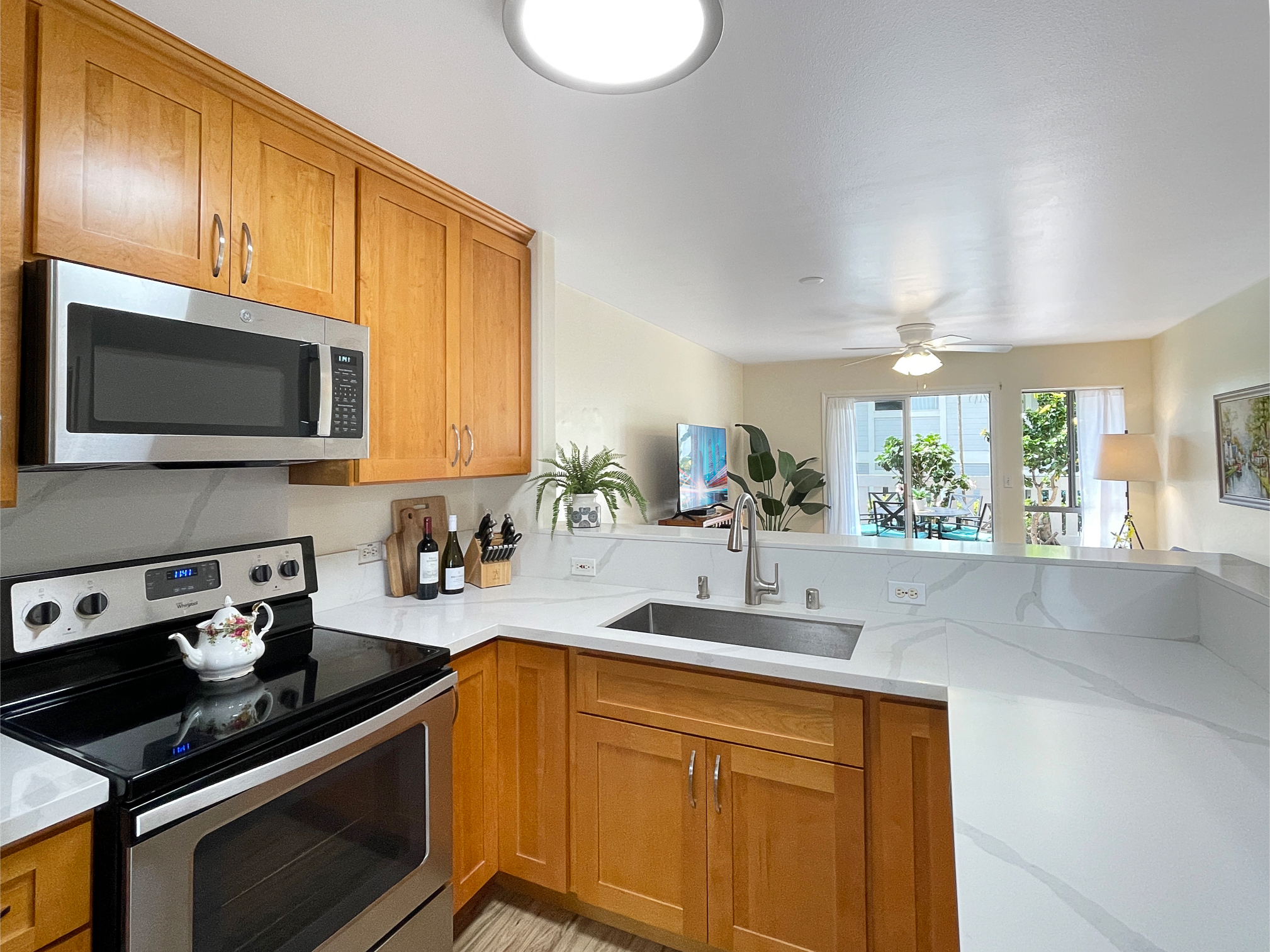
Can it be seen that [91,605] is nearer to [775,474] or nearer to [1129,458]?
[775,474]

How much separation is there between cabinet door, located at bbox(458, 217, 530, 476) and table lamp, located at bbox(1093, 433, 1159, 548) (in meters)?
4.89

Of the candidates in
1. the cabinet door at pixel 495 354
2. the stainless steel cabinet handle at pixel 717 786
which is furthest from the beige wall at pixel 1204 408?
the cabinet door at pixel 495 354

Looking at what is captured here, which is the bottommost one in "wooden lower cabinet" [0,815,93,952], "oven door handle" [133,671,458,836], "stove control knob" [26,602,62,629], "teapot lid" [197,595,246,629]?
"wooden lower cabinet" [0,815,93,952]

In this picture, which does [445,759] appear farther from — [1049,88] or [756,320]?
[756,320]

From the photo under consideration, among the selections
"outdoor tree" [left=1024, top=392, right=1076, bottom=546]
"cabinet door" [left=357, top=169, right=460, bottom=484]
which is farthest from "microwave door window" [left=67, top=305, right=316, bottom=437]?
"outdoor tree" [left=1024, top=392, right=1076, bottom=546]

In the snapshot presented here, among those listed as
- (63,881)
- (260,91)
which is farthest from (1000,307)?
(63,881)

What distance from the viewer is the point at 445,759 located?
157 centimetres

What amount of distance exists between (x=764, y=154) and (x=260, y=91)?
1.30 m

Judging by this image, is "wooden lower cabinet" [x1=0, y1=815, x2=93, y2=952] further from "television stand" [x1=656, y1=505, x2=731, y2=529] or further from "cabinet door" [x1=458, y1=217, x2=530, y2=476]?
"television stand" [x1=656, y1=505, x2=731, y2=529]

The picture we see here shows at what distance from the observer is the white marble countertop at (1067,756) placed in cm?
67

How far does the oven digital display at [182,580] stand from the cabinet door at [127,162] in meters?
0.66

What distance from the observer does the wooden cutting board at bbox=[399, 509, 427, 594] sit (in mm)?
2244

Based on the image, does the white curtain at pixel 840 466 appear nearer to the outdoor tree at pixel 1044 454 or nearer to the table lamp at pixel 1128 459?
the outdoor tree at pixel 1044 454

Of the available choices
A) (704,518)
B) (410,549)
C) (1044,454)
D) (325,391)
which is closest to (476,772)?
(410,549)
